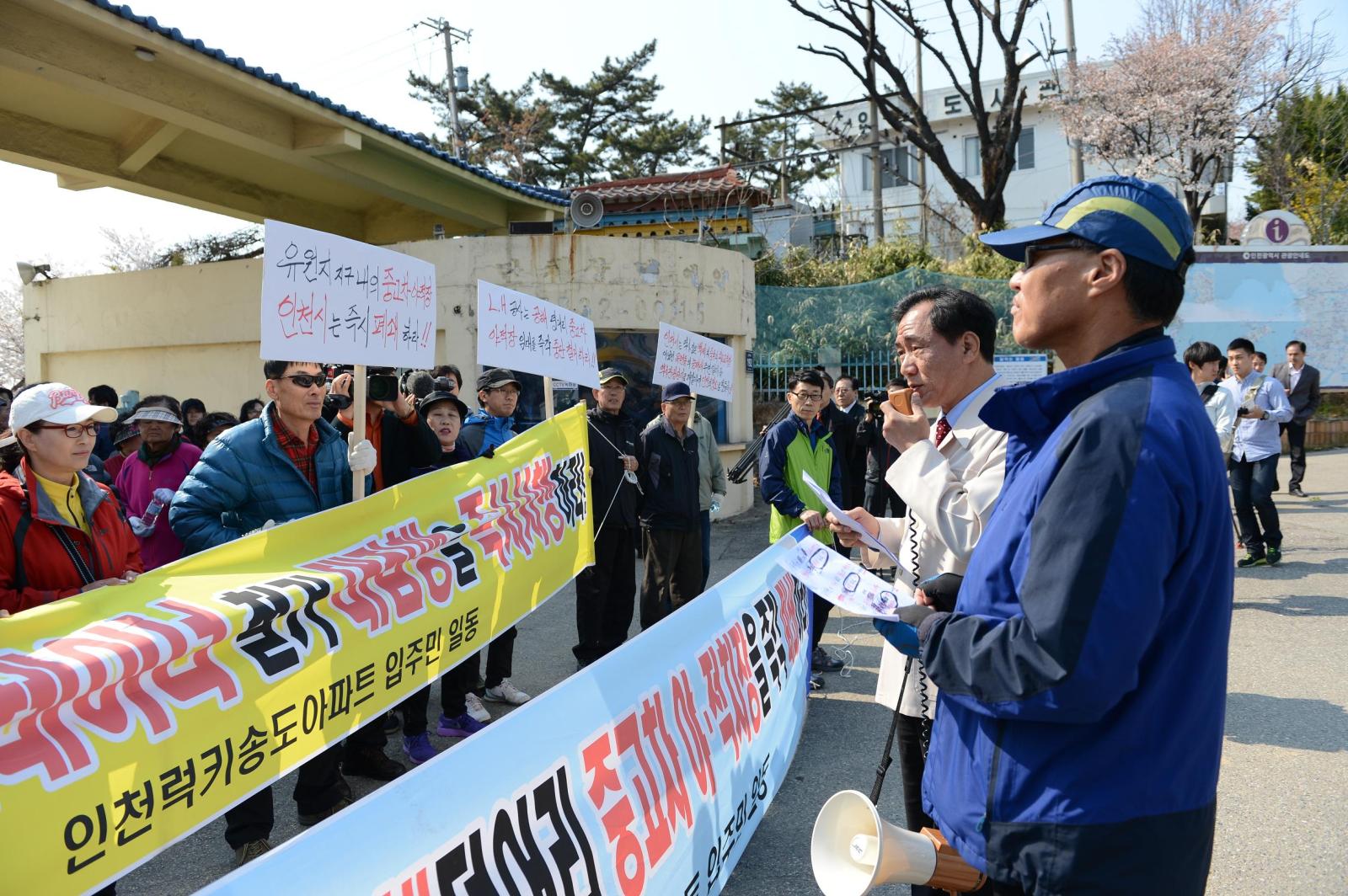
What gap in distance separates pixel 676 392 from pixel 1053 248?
5.03m

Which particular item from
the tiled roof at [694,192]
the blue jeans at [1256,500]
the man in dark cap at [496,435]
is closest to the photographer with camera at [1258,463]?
the blue jeans at [1256,500]

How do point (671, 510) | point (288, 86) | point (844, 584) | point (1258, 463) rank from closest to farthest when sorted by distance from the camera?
point (844, 584)
point (671, 510)
point (1258, 463)
point (288, 86)

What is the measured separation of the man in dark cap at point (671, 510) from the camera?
663 cm

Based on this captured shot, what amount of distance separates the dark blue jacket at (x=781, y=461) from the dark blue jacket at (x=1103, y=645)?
4.20 metres

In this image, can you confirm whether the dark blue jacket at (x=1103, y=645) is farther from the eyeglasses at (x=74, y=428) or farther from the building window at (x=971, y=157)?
the building window at (x=971, y=157)

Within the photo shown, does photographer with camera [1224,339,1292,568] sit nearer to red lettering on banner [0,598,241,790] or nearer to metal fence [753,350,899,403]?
metal fence [753,350,899,403]

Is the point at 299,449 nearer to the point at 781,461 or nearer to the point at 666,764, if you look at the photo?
the point at 666,764

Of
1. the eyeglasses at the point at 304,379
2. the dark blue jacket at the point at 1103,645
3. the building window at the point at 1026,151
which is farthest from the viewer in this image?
the building window at the point at 1026,151

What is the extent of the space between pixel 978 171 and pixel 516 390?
40.7 metres

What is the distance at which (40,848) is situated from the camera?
7.83 ft

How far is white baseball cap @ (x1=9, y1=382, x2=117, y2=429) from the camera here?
3529 millimetres

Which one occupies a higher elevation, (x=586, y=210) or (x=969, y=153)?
(x=969, y=153)

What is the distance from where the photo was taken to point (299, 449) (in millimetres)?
4418

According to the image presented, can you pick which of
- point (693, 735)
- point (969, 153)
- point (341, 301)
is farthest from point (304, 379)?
point (969, 153)
